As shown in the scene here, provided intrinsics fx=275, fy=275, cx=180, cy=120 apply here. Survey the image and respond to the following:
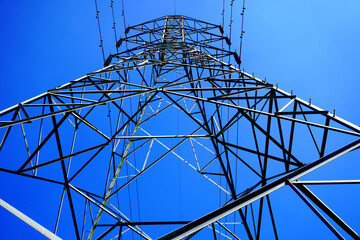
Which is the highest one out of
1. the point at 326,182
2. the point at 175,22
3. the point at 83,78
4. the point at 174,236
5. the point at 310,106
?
the point at 175,22

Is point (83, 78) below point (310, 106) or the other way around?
the other way around

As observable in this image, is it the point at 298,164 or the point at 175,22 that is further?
the point at 175,22

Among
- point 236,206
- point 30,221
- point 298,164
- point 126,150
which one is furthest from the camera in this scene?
point 126,150

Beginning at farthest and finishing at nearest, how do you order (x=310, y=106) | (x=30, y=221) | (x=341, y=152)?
(x=310, y=106)
(x=341, y=152)
(x=30, y=221)

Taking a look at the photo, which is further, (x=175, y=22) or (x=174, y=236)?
(x=175, y=22)

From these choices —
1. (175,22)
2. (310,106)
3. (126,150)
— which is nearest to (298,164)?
(310,106)

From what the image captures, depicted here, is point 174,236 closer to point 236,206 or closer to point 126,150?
point 236,206

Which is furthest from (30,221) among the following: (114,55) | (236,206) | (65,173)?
(114,55)

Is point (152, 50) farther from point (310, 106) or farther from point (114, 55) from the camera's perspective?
point (310, 106)

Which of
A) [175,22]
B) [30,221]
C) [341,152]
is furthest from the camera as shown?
[175,22]
